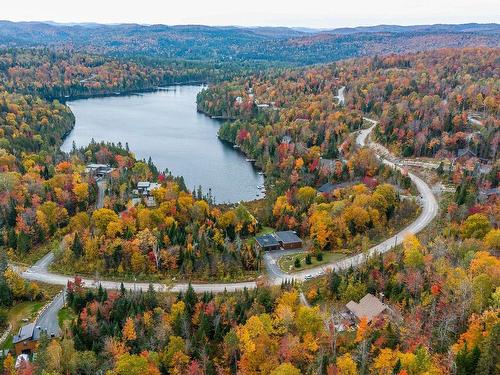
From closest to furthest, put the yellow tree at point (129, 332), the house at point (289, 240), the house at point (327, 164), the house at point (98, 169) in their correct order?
the yellow tree at point (129, 332) → the house at point (289, 240) → the house at point (327, 164) → the house at point (98, 169)

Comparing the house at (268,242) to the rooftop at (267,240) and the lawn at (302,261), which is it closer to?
the rooftop at (267,240)

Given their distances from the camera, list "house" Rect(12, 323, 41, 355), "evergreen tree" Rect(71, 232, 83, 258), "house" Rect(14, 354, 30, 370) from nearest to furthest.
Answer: "house" Rect(14, 354, 30, 370), "house" Rect(12, 323, 41, 355), "evergreen tree" Rect(71, 232, 83, 258)

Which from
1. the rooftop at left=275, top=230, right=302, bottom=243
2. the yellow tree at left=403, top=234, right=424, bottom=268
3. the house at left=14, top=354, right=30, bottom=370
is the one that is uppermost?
the yellow tree at left=403, top=234, right=424, bottom=268

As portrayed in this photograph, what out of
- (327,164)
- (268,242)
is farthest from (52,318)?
(327,164)

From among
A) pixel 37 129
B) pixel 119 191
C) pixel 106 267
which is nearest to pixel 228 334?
pixel 106 267

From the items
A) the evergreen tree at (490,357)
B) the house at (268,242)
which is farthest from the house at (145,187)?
the evergreen tree at (490,357)

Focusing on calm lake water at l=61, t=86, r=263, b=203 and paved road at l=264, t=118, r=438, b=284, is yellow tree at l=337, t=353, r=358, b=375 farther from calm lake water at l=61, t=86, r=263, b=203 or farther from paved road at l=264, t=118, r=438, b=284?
calm lake water at l=61, t=86, r=263, b=203

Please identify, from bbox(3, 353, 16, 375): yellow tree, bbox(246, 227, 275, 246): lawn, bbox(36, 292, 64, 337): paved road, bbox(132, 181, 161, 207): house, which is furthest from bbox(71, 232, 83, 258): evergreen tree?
bbox(246, 227, 275, 246): lawn
